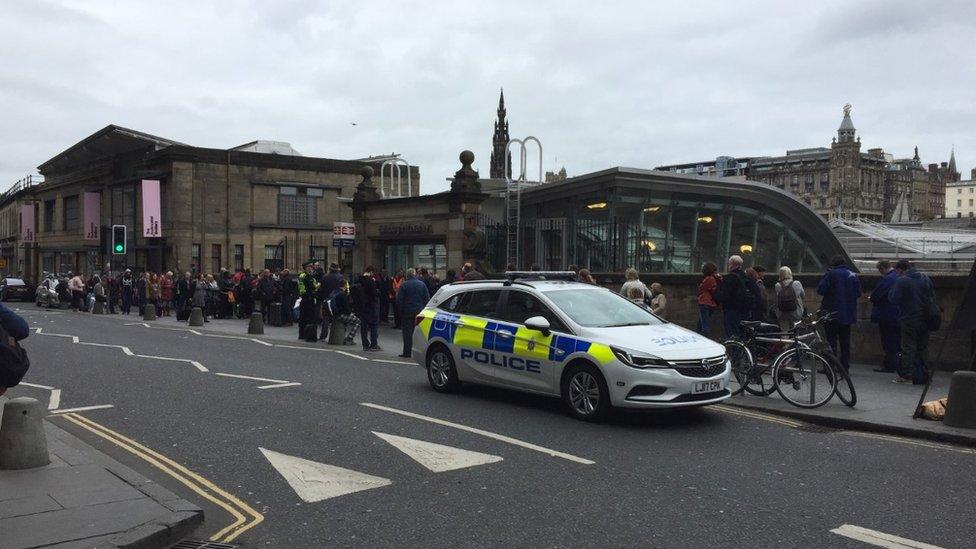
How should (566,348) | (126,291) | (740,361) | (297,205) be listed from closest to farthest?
(566,348), (740,361), (126,291), (297,205)

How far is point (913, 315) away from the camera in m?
11.0

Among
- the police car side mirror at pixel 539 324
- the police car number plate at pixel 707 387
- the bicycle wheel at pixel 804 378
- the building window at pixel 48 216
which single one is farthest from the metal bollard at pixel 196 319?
the building window at pixel 48 216

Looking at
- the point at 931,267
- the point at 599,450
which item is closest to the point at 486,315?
the point at 599,450

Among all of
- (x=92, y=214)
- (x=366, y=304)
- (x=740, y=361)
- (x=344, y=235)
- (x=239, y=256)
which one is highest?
(x=92, y=214)

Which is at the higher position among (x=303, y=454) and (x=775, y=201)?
(x=775, y=201)

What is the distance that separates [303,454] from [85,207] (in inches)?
1959

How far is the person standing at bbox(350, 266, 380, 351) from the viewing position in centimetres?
1622

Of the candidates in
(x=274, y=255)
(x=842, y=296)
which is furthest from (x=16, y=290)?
(x=842, y=296)

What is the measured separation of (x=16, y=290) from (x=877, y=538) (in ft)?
164

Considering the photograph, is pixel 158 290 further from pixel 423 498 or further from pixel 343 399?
pixel 423 498

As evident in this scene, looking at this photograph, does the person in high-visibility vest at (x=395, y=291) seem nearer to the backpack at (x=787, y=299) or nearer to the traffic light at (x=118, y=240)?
the backpack at (x=787, y=299)

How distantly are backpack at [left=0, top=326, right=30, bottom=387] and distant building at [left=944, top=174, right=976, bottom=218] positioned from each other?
20007cm

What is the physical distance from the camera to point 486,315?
10.4 meters

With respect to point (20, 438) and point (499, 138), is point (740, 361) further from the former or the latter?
point (499, 138)
